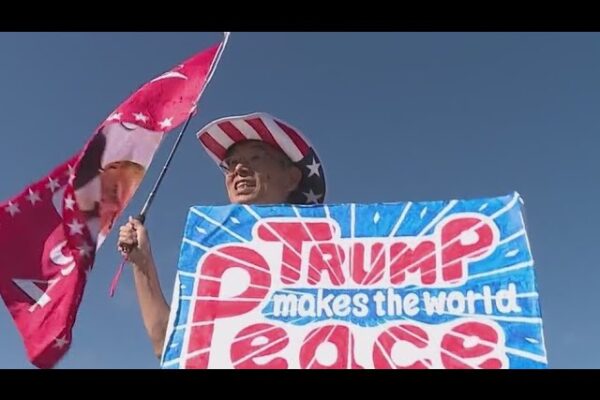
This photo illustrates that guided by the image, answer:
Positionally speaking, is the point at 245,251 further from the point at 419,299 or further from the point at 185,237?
the point at 419,299

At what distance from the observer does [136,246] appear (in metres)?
7.53

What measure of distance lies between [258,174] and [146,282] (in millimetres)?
1850

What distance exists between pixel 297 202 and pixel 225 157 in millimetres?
1034

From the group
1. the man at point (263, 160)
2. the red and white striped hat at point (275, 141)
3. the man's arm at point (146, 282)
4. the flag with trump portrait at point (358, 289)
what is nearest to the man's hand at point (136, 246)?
the man's arm at point (146, 282)

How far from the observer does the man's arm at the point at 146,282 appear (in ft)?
23.5

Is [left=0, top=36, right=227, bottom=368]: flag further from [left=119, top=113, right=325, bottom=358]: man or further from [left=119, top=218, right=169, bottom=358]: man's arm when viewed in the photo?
[left=119, top=113, right=325, bottom=358]: man

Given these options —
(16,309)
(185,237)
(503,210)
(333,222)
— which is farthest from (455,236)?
(16,309)

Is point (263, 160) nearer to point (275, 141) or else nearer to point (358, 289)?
point (275, 141)

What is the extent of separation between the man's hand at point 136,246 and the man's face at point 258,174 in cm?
122

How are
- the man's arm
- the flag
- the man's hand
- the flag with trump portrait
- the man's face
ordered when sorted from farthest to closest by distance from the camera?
the man's face → the man's hand → the man's arm → the flag → the flag with trump portrait

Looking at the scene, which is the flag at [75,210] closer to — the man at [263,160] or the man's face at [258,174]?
the man at [263,160]

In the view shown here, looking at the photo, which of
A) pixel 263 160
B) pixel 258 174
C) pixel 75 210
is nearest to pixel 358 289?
pixel 258 174

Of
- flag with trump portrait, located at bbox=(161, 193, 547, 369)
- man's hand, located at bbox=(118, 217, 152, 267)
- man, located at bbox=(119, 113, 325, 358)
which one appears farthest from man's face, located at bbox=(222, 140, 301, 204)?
man's hand, located at bbox=(118, 217, 152, 267)

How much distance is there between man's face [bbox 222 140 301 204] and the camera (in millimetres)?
8234
